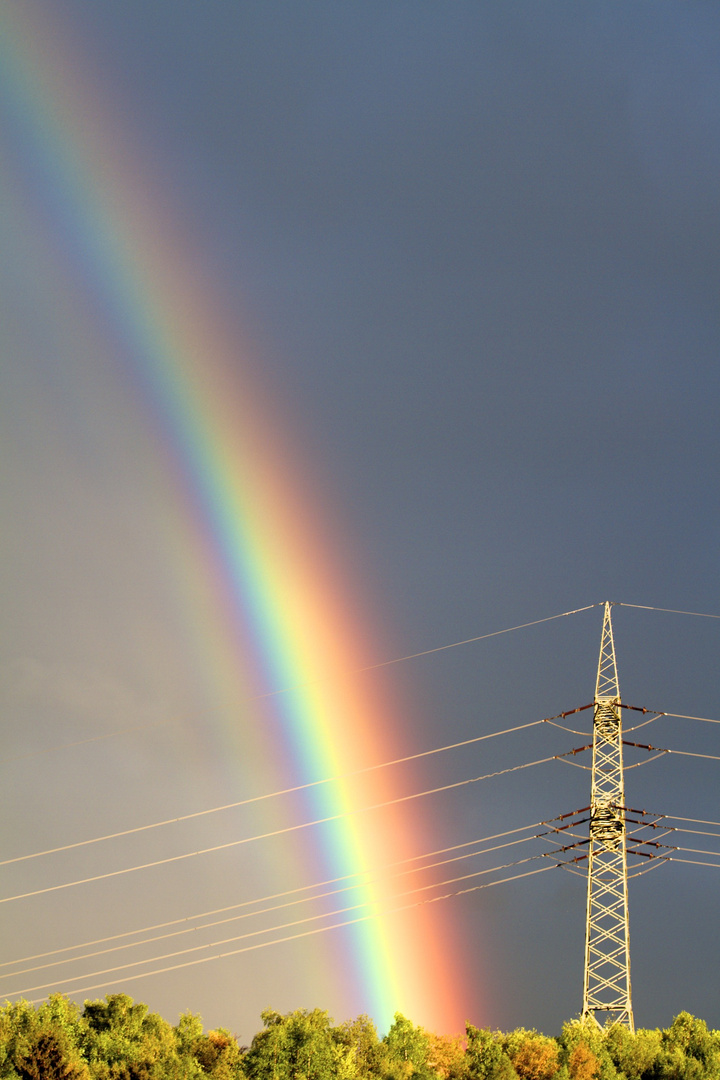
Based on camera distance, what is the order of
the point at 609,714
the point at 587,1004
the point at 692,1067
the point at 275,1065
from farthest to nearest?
the point at 275,1065
the point at 692,1067
the point at 609,714
the point at 587,1004

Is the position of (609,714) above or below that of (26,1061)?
above

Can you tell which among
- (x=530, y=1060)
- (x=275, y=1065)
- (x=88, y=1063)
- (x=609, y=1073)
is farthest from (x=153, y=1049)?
(x=609, y=1073)

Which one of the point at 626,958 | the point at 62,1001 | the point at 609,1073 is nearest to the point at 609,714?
the point at 626,958

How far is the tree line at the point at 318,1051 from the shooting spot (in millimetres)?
85625

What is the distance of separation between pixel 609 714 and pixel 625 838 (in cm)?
771

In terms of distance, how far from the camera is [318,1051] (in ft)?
301

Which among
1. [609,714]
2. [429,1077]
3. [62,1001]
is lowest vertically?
[429,1077]

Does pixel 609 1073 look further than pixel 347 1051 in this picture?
No

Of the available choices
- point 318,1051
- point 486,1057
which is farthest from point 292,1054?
point 486,1057

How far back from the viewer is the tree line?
85625 millimetres

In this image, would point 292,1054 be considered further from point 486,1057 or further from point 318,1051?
point 486,1057

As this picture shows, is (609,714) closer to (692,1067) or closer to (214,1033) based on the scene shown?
(692,1067)

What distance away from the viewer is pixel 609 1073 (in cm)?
8425

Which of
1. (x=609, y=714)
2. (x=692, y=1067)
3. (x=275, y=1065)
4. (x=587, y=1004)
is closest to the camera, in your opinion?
(x=587, y=1004)
